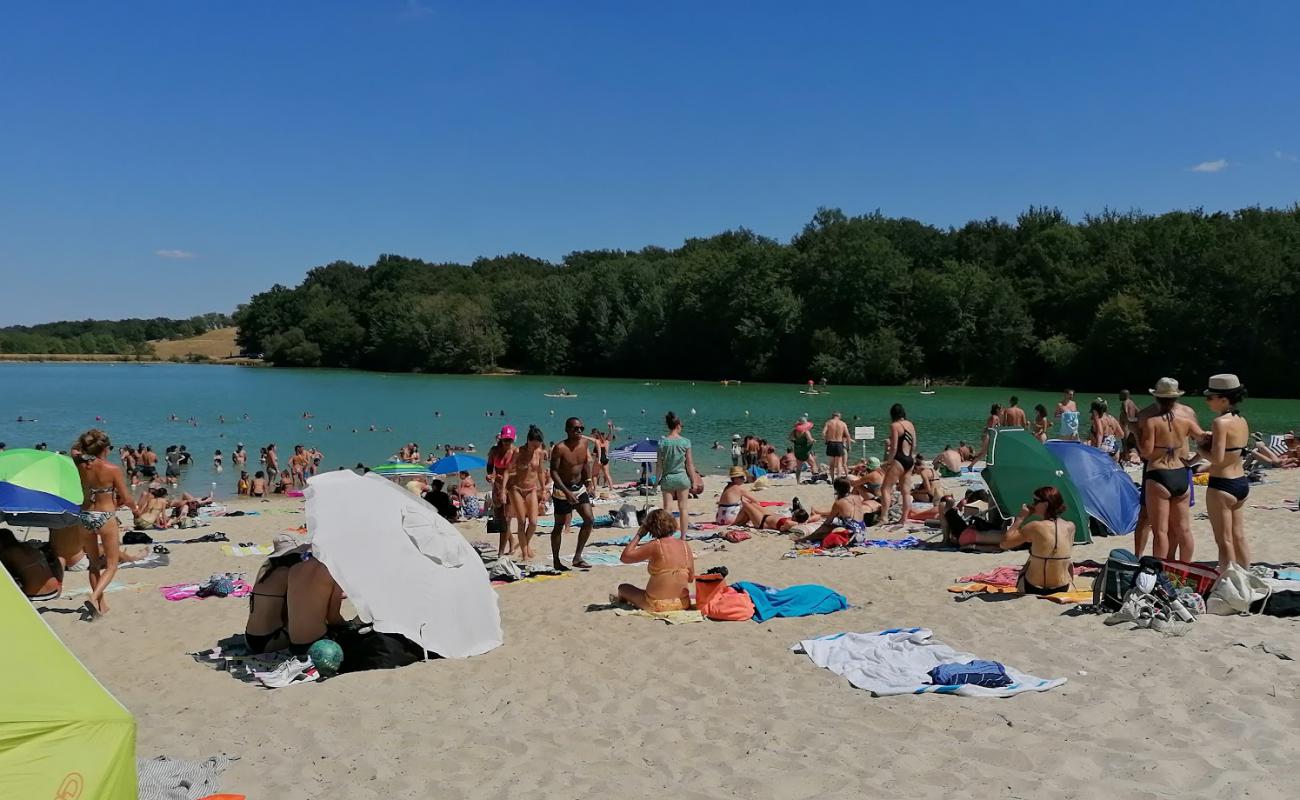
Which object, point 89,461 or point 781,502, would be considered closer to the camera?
point 89,461

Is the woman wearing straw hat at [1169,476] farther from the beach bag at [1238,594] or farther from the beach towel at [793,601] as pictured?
the beach towel at [793,601]

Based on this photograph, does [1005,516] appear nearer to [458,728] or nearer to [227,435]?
[458,728]

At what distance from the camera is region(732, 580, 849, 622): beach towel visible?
7273 millimetres

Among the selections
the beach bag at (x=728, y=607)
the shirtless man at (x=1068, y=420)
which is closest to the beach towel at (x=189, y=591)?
the beach bag at (x=728, y=607)

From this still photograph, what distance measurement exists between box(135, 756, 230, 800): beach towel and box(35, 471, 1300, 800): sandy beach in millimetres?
112

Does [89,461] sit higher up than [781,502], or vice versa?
[89,461]

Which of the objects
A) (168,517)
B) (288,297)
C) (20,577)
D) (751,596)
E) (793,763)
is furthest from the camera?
(288,297)

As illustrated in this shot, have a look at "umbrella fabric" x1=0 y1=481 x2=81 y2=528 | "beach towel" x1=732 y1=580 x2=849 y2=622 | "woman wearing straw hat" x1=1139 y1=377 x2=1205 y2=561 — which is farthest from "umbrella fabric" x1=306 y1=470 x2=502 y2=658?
"woman wearing straw hat" x1=1139 y1=377 x2=1205 y2=561

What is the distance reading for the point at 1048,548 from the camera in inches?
292

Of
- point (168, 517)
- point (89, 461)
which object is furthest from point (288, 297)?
point (89, 461)

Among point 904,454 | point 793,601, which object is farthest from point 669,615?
point 904,454

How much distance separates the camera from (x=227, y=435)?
3541 cm

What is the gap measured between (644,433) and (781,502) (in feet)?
67.2

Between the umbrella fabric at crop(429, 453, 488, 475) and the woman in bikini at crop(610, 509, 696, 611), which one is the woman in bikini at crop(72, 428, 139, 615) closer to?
the woman in bikini at crop(610, 509, 696, 611)
